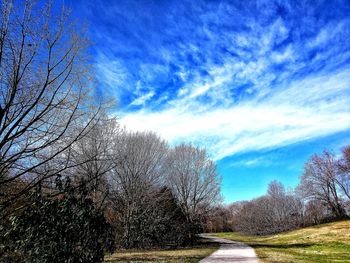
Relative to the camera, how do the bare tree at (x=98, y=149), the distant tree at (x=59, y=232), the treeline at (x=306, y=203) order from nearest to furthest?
the bare tree at (x=98, y=149) → the distant tree at (x=59, y=232) → the treeline at (x=306, y=203)

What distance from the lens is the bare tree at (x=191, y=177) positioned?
27.0 meters

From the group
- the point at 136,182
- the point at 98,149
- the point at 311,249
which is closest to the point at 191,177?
the point at 136,182

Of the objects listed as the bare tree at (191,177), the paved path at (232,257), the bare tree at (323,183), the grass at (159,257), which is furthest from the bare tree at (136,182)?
Answer: the bare tree at (323,183)

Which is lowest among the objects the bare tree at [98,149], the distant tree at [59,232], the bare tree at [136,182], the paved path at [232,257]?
the paved path at [232,257]

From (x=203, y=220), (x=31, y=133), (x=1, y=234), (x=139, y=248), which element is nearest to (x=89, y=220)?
(x=1, y=234)

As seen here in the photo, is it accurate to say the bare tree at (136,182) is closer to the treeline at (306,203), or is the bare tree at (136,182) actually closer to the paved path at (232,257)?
the paved path at (232,257)

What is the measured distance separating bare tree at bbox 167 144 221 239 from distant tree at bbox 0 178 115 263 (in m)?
20.9

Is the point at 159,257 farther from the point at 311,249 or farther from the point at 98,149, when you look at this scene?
the point at 311,249

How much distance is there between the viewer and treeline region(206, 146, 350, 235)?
4609cm

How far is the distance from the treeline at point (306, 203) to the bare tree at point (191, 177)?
14675mm

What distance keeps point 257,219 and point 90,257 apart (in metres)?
54.9

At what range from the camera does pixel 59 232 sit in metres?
5.51

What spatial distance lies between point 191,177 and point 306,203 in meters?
36.2

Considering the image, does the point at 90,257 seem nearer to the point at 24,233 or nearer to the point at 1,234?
the point at 24,233
